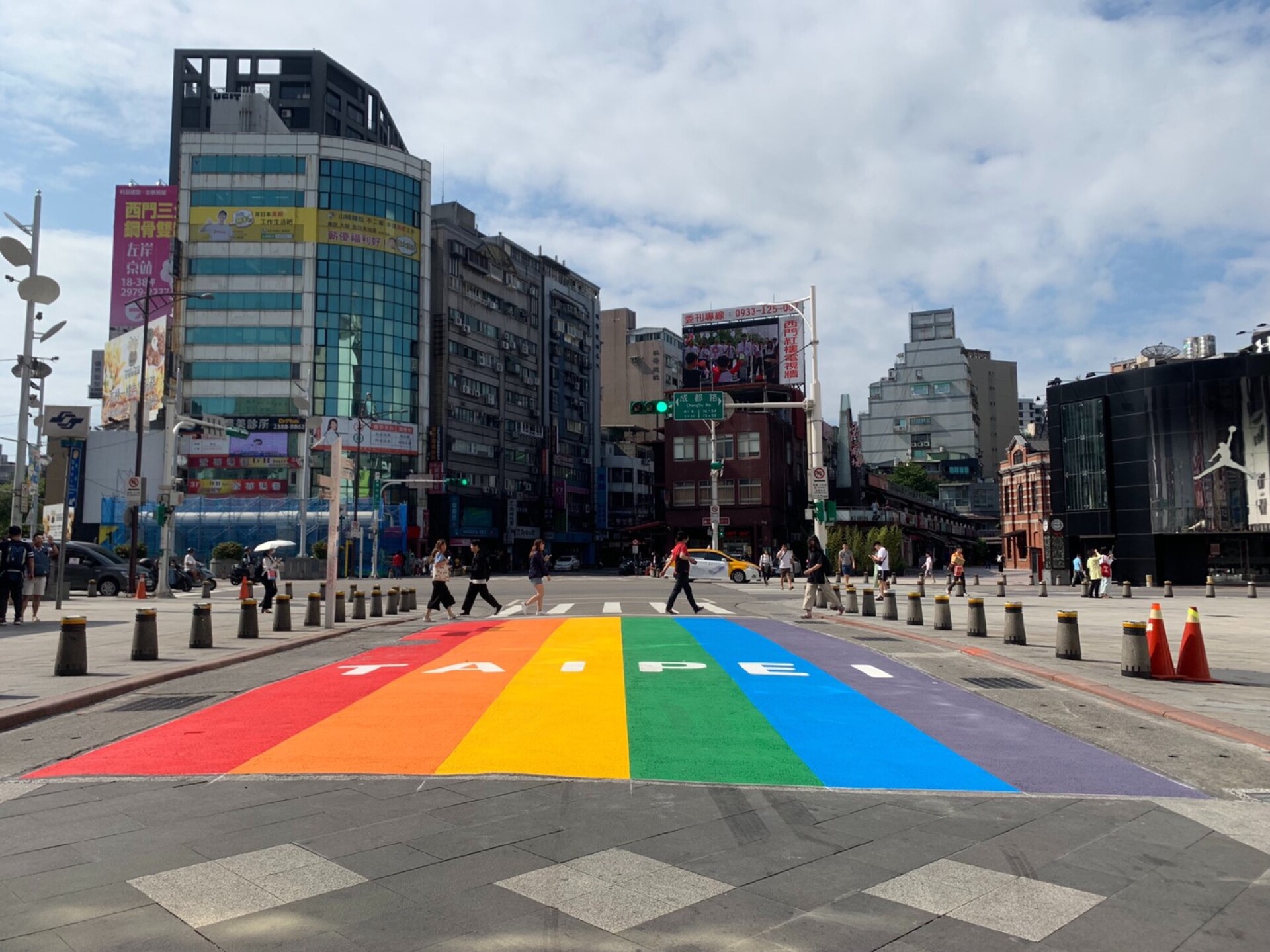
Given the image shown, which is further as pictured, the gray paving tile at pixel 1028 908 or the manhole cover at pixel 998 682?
the manhole cover at pixel 998 682

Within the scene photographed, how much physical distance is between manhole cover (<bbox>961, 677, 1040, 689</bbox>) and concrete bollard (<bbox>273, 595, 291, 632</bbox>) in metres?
12.4

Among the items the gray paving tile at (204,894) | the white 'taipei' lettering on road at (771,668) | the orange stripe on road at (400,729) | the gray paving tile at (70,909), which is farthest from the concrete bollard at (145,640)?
the gray paving tile at (70,909)

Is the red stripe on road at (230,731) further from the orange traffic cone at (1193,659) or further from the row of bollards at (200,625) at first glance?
the orange traffic cone at (1193,659)

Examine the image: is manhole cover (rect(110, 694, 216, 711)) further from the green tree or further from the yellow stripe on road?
the green tree

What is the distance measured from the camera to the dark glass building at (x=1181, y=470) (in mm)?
46094

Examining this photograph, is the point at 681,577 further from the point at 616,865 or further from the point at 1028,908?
the point at 1028,908

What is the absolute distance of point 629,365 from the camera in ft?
402

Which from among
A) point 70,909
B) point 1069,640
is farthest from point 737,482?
point 70,909

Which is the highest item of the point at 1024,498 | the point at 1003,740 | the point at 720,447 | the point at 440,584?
the point at 720,447

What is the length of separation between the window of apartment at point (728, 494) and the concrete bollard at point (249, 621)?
5945 centimetres

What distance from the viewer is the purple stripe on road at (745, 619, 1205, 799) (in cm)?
642

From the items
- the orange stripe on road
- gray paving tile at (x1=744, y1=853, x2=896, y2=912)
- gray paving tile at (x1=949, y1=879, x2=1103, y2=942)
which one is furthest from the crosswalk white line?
gray paving tile at (x1=949, y1=879, x2=1103, y2=942)

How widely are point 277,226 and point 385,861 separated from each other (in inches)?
3024

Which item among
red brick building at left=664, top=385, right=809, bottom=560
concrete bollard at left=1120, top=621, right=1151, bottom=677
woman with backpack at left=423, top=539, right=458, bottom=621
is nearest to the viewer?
concrete bollard at left=1120, top=621, right=1151, bottom=677
